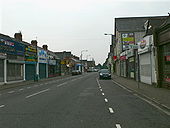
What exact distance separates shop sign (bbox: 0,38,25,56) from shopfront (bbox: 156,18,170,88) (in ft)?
65.6

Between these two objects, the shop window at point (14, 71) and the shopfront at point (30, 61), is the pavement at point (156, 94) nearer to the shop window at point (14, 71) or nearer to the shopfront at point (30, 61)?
the shop window at point (14, 71)

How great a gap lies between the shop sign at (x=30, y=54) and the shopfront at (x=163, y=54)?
24787 mm

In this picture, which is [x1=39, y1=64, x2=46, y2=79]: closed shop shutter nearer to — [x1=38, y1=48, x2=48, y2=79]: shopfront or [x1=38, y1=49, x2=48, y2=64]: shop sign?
[x1=38, y1=48, x2=48, y2=79]: shopfront

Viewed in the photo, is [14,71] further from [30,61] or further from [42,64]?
[42,64]

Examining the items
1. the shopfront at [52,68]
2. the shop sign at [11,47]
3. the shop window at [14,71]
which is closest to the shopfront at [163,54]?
the shop sign at [11,47]

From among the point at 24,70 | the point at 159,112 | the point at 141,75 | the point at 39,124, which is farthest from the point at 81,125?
the point at 24,70

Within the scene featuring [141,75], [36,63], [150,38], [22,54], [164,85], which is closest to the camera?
[164,85]

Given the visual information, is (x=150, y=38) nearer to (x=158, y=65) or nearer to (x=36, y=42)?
(x=158, y=65)

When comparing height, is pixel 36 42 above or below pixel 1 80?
above

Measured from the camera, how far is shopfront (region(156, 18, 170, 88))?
17516 millimetres

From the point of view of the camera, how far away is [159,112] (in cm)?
935

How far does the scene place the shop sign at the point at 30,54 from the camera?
38.4 metres

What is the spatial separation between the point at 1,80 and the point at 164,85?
66.3 feet

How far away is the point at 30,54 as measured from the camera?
4025 cm
